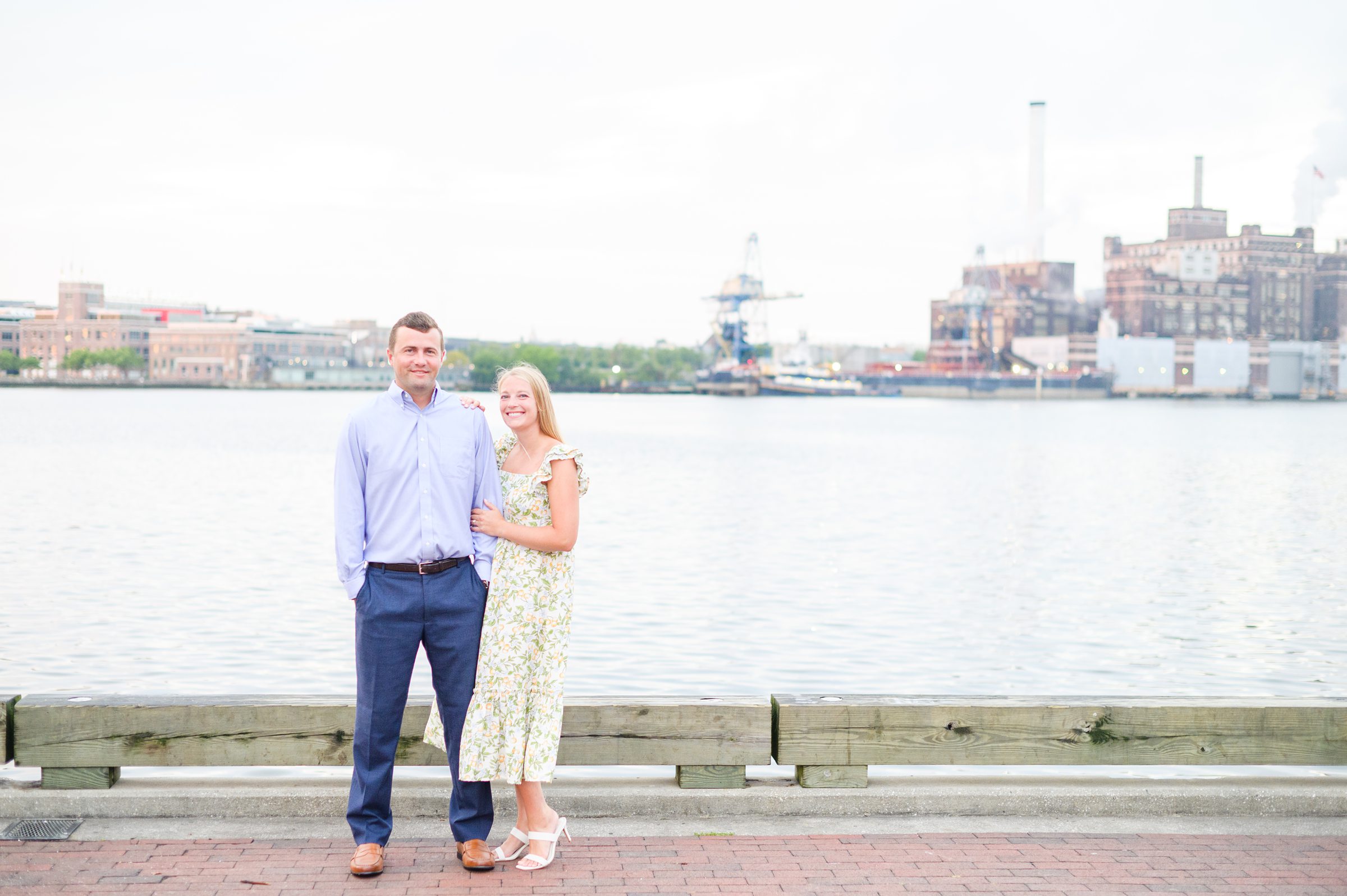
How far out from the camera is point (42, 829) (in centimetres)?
537

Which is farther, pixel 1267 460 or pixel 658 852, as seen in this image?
pixel 1267 460

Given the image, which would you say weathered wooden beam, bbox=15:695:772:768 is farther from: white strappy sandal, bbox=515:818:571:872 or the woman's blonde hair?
the woman's blonde hair

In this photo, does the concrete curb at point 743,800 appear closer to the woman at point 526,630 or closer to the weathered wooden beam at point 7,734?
the weathered wooden beam at point 7,734

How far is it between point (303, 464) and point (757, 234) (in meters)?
141

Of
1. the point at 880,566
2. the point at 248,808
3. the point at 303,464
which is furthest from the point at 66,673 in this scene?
the point at 303,464

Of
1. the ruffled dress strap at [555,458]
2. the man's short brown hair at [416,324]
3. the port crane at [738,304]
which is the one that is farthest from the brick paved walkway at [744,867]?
the port crane at [738,304]

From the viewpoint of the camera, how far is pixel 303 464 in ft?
157

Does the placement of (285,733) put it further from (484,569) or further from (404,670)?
(484,569)

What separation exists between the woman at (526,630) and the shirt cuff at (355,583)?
1.47 ft

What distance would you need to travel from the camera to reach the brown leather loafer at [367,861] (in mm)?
4930

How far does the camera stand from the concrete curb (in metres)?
5.57

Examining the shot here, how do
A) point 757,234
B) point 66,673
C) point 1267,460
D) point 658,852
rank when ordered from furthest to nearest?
point 757,234, point 1267,460, point 66,673, point 658,852

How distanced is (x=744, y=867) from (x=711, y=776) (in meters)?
0.67

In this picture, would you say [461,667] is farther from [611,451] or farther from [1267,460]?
[1267,460]
